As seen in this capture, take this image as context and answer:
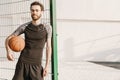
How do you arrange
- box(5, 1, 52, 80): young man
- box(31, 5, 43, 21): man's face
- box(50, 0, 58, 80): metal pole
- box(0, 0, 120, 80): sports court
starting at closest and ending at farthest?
box(31, 5, 43, 21): man's face
box(5, 1, 52, 80): young man
box(50, 0, 58, 80): metal pole
box(0, 0, 120, 80): sports court

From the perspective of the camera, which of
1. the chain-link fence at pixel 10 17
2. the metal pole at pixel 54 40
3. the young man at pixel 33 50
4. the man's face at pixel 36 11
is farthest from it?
the chain-link fence at pixel 10 17

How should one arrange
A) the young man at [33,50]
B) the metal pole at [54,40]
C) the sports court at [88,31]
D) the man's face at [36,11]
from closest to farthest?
1. the man's face at [36,11]
2. the young man at [33,50]
3. the metal pole at [54,40]
4. the sports court at [88,31]

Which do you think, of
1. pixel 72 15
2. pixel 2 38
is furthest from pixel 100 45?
pixel 2 38

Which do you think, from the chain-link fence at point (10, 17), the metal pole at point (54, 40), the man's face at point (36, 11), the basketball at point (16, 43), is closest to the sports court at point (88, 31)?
the chain-link fence at point (10, 17)

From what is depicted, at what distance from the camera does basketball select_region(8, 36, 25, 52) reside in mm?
3986

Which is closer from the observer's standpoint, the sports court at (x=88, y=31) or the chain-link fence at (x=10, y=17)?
the chain-link fence at (x=10, y=17)

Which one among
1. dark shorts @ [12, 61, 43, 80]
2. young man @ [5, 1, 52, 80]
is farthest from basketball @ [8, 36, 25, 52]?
dark shorts @ [12, 61, 43, 80]

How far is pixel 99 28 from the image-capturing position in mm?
11602

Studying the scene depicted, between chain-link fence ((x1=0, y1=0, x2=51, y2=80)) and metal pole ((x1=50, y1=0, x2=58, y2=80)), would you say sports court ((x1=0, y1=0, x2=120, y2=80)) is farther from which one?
metal pole ((x1=50, y1=0, x2=58, y2=80))

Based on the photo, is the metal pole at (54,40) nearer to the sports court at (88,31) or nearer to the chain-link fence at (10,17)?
the chain-link fence at (10,17)

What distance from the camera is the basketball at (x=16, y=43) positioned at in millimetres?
3986

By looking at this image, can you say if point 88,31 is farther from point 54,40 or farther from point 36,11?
point 36,11

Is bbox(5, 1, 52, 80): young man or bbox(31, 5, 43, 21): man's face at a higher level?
bbox(31, 5, 43, 21): man's face

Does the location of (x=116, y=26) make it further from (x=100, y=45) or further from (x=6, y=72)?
(x=6, y=72)
